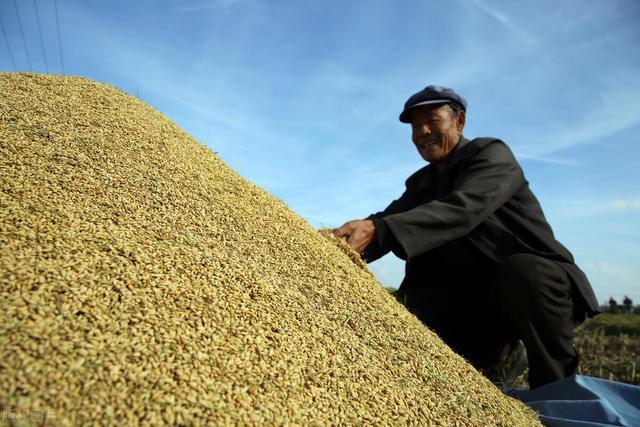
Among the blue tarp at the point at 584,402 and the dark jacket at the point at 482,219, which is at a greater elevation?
the dark jacket at the point at 482,219

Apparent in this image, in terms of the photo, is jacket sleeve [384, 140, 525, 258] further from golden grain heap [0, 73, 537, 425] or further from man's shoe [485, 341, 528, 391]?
man's shoe [485, 341, 528, 391]

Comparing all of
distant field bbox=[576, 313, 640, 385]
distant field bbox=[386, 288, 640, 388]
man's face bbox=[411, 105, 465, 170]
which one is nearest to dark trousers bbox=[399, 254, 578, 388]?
distant field bbox=[386, 288, 640, 388]

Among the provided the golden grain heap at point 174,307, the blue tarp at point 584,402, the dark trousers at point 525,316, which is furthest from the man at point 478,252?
the golden grain heap at point 174,307

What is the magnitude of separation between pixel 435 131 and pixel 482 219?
955 millimetres

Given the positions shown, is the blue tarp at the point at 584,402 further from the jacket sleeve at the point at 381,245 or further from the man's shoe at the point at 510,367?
the jacket sleeve at the point at 381,245

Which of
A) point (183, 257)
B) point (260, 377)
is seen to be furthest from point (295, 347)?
point (183, 257)

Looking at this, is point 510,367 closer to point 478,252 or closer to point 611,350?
point 478,252

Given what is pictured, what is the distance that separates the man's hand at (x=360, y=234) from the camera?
8.72 ft

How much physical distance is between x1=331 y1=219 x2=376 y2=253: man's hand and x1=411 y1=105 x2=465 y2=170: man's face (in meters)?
1.12

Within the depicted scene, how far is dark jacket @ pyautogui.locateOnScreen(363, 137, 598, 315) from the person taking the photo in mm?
2650

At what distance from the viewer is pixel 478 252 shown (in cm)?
297

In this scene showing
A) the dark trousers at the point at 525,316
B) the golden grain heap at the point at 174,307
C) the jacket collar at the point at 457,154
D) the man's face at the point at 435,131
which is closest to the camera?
the golden grain heap at the point at 174,307

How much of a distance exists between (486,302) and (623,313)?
653 cm

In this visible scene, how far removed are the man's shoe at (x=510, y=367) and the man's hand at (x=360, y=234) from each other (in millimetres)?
1391
